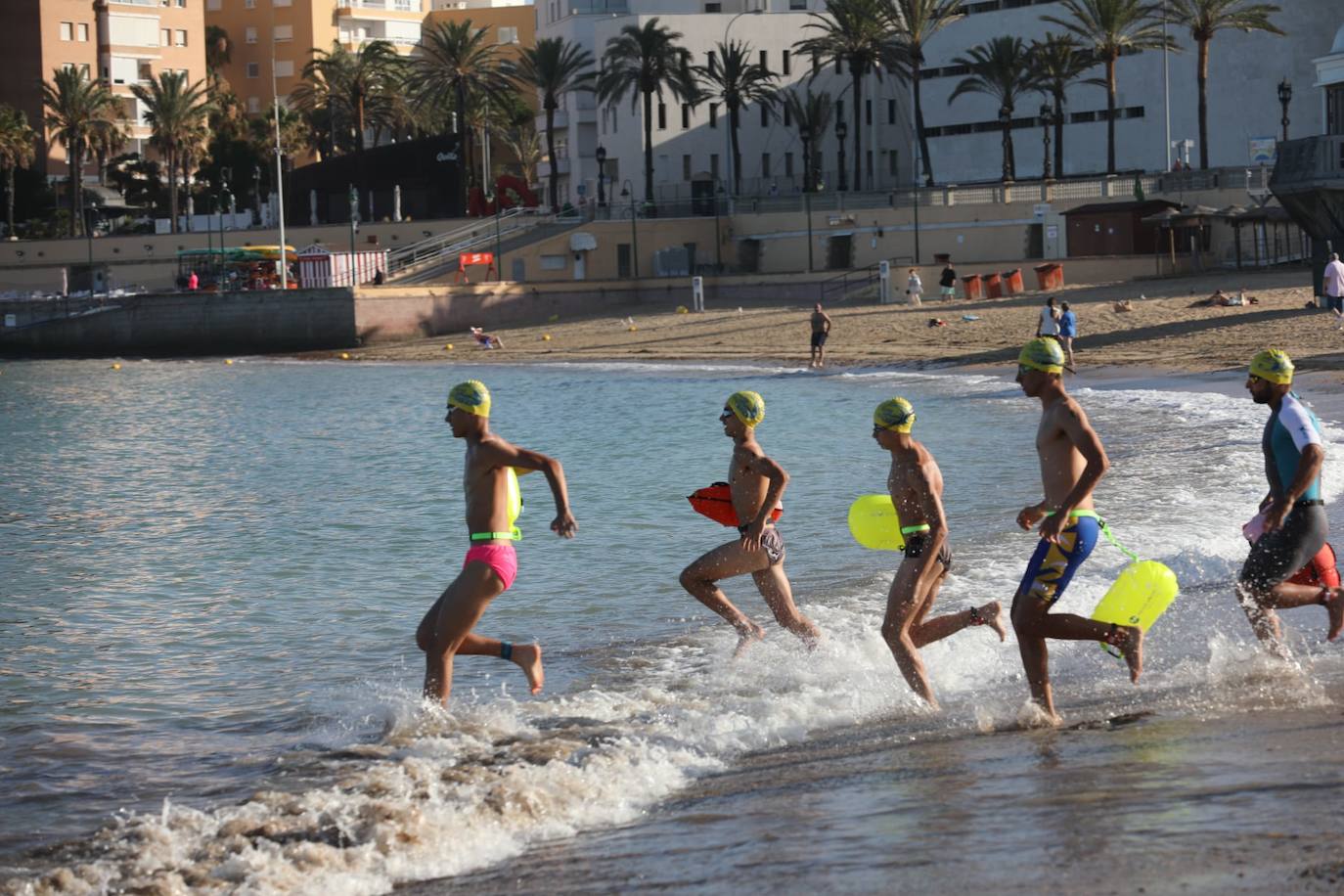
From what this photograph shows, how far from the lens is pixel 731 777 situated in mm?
7430

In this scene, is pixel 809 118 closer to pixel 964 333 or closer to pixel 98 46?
pixel 964 333

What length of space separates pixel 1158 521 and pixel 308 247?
60.3 meters

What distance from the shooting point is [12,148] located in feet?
269

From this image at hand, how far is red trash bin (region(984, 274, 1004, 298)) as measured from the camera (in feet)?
152

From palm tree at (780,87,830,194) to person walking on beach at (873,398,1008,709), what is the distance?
200ft

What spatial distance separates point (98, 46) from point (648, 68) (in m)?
44.3

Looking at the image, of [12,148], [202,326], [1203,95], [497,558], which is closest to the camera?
[497,558]

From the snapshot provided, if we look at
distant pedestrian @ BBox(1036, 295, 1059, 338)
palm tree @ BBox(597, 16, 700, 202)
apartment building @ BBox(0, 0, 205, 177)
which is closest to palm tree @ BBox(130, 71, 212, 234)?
apartment building @ BBox(0, 0, 205, 177)

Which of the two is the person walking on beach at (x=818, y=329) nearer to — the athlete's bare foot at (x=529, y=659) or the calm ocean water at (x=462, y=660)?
the calm ocean water at (x=462, y=660)

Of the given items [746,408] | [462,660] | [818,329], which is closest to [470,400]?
[746,408]

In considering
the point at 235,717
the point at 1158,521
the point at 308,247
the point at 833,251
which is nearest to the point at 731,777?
the point at 235,717

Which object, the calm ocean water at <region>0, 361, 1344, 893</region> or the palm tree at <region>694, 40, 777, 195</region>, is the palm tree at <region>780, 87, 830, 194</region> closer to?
the palm tree at <region>694, 40, 777, 195</region>

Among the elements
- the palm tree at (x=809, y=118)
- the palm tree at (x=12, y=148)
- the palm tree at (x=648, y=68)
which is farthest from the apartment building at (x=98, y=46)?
the palm tree at (x=809, y=118)

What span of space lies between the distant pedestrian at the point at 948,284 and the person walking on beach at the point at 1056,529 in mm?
39876
